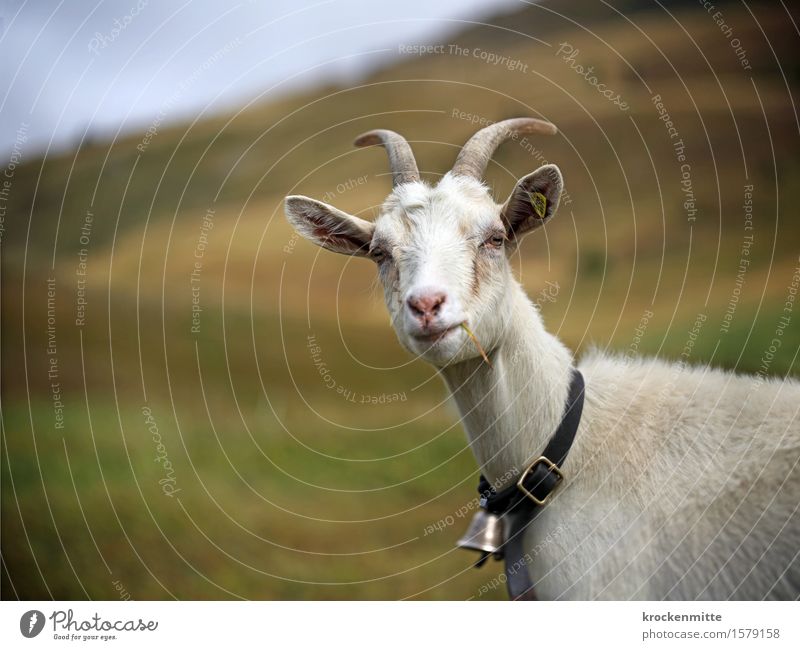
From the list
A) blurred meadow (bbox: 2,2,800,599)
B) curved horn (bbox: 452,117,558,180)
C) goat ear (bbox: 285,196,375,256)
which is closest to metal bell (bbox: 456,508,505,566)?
goat ear (bbox: 285,196,375,256)

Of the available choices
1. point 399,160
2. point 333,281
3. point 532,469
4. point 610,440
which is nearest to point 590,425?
point 610,440

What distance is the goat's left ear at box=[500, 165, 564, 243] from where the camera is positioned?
3455 millimetres

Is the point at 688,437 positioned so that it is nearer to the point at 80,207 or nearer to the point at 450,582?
the point at 450,582

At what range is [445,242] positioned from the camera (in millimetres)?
3414

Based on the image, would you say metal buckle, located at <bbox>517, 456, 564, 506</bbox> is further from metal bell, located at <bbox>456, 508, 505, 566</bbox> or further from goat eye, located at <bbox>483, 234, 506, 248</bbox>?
goat eye, located at <bbox>483, 234, 506, 248</bbox>

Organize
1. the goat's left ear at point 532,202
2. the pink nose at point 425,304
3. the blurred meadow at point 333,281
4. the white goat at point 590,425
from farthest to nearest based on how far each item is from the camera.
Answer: the blurred meadow at point 333,281
the goat's left ear at point 532,202
the white goat at point 590,425
the pink nose at point 425,304

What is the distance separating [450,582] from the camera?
6430 mm

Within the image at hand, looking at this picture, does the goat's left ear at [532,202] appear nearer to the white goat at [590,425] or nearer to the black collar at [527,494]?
the white goat at [590,425]

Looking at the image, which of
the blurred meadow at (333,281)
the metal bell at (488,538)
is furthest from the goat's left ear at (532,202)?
the blurred meadow at (333,281)

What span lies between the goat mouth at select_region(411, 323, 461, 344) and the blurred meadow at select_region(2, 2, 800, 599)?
3396mm

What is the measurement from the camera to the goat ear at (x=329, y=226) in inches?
149

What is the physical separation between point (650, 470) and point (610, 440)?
243 millimetres
